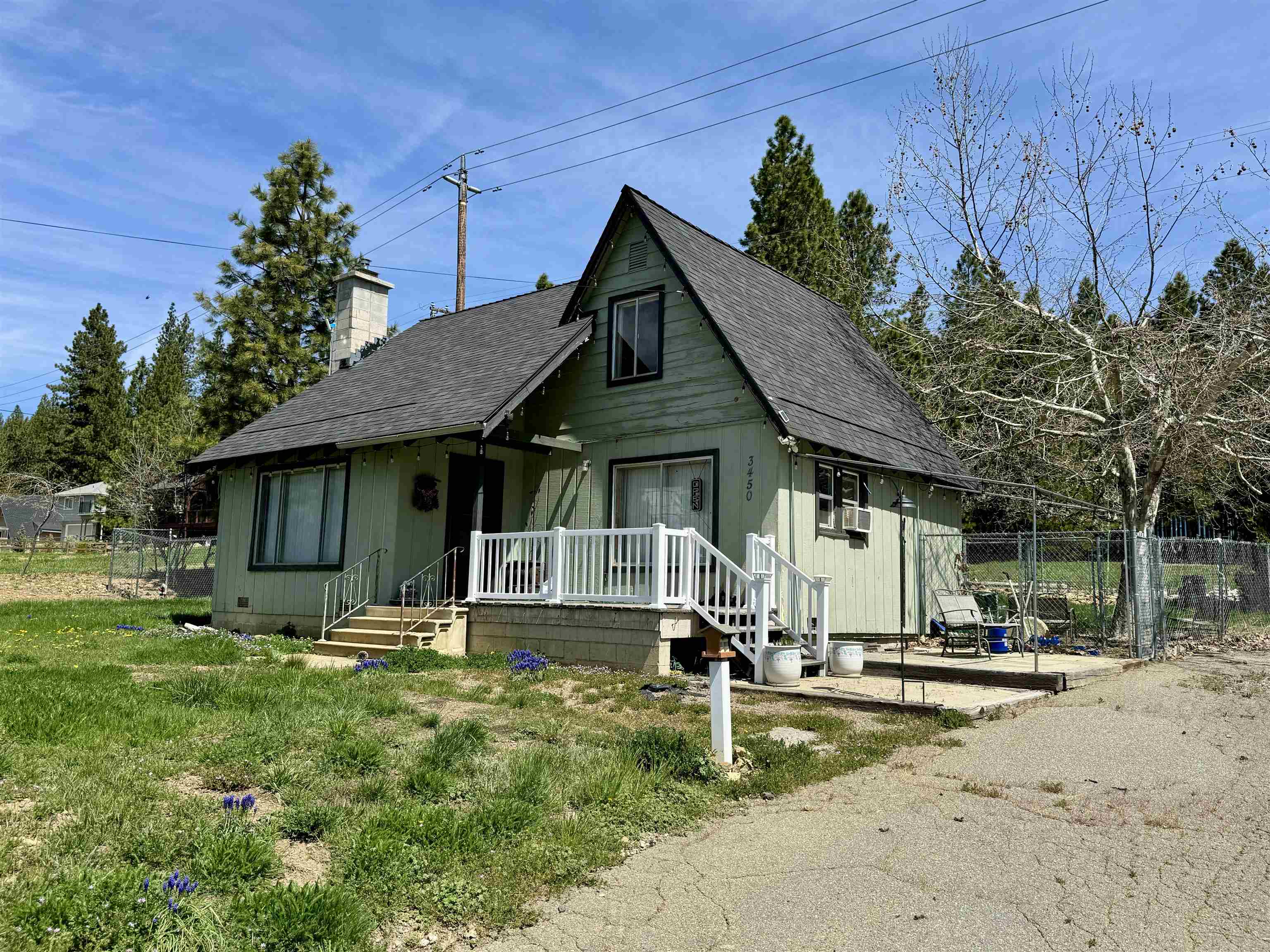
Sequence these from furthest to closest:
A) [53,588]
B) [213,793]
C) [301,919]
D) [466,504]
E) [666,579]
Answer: [53,588]
[466,504]
[666,579]
[213,793]
[301,919]

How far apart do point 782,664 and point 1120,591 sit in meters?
7.67

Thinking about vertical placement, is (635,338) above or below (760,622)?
above

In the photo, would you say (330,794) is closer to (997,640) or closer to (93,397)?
(997,640)

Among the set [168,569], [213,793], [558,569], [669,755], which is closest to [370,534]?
[558,569]

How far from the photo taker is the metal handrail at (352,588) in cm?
1508

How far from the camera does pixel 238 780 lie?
5.58m

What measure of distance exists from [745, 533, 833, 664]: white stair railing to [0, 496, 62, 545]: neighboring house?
2348 inches

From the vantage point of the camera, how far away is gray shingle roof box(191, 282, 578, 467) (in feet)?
48.0

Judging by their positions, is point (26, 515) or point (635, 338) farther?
point (26, 515)

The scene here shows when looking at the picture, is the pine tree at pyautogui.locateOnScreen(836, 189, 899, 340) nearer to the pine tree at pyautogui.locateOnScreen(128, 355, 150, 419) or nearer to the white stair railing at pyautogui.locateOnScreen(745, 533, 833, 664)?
the white stair railing at pyautogui.locateOnScreen(745, 533, 833, 664)

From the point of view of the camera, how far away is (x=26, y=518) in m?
69.9

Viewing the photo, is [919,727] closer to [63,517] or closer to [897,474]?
[897,474]

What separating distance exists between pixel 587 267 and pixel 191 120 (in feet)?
28.3

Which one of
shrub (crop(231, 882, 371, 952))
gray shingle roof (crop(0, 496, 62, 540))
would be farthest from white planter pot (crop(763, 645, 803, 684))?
gray shingle roof (crop(0, 496, 62, 540))
